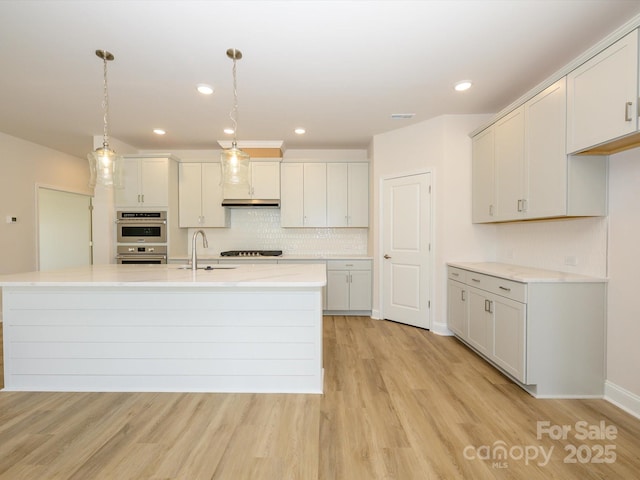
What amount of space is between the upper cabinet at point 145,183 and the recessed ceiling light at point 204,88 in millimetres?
1858

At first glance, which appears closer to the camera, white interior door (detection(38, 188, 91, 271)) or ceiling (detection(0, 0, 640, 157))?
ceiling (detection(0, 0, 640, 157))

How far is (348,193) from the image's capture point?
466 cm

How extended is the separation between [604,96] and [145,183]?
5.13 meters

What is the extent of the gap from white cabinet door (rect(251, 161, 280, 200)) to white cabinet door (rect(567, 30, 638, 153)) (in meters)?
3.54

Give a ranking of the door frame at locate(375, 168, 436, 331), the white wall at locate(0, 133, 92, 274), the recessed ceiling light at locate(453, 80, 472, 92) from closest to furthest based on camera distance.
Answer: the recessed ceiling light at locate(453, 80, 472, 92), the door frame at locate(375, 168, 436, 331), the white wall at locate(0, 133, 92, 274)

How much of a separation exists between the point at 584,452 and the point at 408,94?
10.2 feet

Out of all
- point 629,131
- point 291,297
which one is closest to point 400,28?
point 629,131

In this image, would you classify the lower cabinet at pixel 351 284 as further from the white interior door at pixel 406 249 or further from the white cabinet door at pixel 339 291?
the white interior door at pixel 406 249

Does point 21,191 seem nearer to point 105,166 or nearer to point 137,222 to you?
point 137,222

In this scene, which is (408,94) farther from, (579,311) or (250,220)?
(250,220)

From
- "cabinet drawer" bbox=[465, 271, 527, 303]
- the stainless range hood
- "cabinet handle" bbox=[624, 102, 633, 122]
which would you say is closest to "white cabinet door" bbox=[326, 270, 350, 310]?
the stainless range hood

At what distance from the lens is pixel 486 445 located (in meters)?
1.73

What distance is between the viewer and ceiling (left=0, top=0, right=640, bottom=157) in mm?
1901

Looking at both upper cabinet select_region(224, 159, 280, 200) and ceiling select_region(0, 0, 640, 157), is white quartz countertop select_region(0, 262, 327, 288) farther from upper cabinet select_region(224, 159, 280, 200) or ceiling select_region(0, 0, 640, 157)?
upper cabinet select_region(224, 159, 280, 200)
